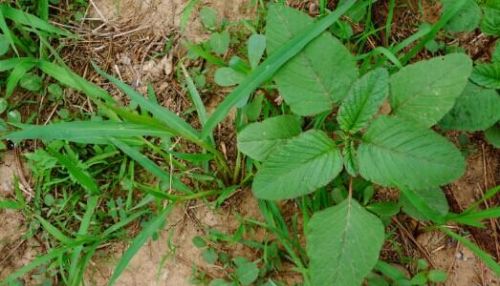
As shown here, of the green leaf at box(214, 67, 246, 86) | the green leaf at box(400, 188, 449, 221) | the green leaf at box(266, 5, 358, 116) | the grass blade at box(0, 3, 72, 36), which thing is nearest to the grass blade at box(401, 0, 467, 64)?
the green leaf at box(266, 5, 358, 116)

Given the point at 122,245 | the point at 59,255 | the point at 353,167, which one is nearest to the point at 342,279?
the point at 353,167

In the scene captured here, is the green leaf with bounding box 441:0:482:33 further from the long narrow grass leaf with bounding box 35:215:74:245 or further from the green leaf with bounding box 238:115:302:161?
the long narrow grass leaf with bounding box 35:215:74:245

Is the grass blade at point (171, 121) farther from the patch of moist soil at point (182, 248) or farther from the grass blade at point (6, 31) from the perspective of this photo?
the grass blade at point (6, 31)

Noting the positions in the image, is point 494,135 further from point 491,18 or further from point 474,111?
point 491,18

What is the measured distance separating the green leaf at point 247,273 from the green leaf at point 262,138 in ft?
1.39

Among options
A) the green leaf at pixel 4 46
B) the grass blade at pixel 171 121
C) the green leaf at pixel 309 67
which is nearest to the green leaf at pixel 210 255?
the grass blade at pixel 171 121

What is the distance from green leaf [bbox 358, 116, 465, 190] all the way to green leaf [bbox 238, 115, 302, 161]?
27 cm

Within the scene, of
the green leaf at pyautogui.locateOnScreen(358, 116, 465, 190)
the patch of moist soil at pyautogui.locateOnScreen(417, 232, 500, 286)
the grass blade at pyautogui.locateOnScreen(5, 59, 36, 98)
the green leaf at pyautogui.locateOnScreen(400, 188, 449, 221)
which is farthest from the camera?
the grass blade at pyautogui.locateOnScreen(5, 59, 36, 98)

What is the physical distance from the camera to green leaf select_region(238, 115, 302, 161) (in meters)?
1.70

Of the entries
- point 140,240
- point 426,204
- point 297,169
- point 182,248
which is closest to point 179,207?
point 182,248

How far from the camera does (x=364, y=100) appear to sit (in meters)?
1.61

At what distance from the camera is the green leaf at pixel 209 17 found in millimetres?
2064

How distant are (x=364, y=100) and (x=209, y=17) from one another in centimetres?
74

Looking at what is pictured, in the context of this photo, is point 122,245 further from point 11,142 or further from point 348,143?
point 348,143
